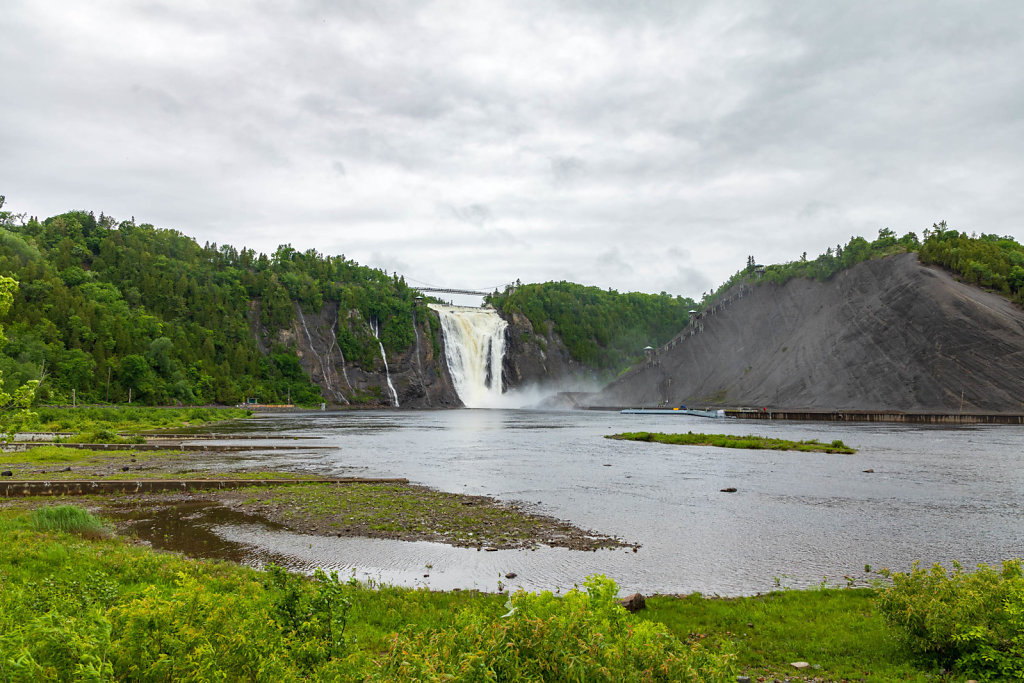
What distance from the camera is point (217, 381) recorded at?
142m

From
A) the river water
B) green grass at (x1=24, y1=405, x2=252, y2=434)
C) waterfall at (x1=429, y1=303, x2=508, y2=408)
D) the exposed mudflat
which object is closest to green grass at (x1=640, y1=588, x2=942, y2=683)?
the river water

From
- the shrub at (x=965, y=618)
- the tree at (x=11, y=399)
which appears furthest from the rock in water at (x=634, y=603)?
the tree at (x=11, y=399)

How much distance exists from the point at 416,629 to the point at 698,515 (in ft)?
51.8

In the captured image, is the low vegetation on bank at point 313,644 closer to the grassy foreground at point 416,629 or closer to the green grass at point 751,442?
the grassy foreground at point 416,629

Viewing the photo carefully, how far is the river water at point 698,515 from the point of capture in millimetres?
15625

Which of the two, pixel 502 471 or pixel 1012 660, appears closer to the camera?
pixel 1012 660

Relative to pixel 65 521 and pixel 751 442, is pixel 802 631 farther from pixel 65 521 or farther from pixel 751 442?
pixel 751 442

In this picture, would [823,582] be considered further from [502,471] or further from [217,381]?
[217,381]

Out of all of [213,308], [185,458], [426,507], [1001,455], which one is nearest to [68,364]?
[213,308]

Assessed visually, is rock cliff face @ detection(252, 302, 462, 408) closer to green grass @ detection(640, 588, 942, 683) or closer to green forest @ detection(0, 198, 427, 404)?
green forest @ detection(0, 198, 427, 404)

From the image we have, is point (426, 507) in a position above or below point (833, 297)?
below

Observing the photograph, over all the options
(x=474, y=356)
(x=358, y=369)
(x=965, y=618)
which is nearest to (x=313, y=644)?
(x=965, y=618)

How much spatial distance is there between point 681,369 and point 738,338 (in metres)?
15.5

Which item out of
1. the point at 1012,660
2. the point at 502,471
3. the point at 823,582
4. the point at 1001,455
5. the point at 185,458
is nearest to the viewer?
the point at 1012,660
